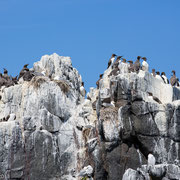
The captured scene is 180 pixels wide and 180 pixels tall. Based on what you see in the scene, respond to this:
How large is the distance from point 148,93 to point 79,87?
9051mm

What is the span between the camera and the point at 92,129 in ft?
138

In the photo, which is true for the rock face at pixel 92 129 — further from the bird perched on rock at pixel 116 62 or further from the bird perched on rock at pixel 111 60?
the bird perched on rock at pixel 111 60

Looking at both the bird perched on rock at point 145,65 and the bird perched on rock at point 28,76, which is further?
the bird perched on rock at point 145,65

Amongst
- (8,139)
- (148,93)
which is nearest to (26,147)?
(8,139)

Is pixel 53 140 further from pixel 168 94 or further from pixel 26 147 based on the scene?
pixel 168 94

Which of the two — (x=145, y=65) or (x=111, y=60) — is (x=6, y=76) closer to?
(x=111, y=60)

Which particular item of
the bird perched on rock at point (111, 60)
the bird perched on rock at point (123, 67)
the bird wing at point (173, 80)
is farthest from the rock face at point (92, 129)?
the bird wing at point (173, 80)

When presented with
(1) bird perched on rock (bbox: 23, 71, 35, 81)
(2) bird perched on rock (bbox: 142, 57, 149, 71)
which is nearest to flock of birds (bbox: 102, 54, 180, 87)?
(2) bird perched on rock (bbox: 142, 57, 149, 71)

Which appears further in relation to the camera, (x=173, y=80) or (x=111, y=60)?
(x=111, y=60)

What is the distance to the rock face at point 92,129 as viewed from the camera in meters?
39.7

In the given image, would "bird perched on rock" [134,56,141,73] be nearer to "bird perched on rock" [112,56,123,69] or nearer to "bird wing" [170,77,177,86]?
"bird perched on rock" [112,56,123,69]

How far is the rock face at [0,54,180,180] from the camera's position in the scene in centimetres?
3969

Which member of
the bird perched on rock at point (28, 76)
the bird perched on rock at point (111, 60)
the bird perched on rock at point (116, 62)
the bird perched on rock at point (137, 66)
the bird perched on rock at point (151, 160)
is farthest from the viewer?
the bird perched on rock at point (111, 60)

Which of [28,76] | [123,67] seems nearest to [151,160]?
[123,67]
